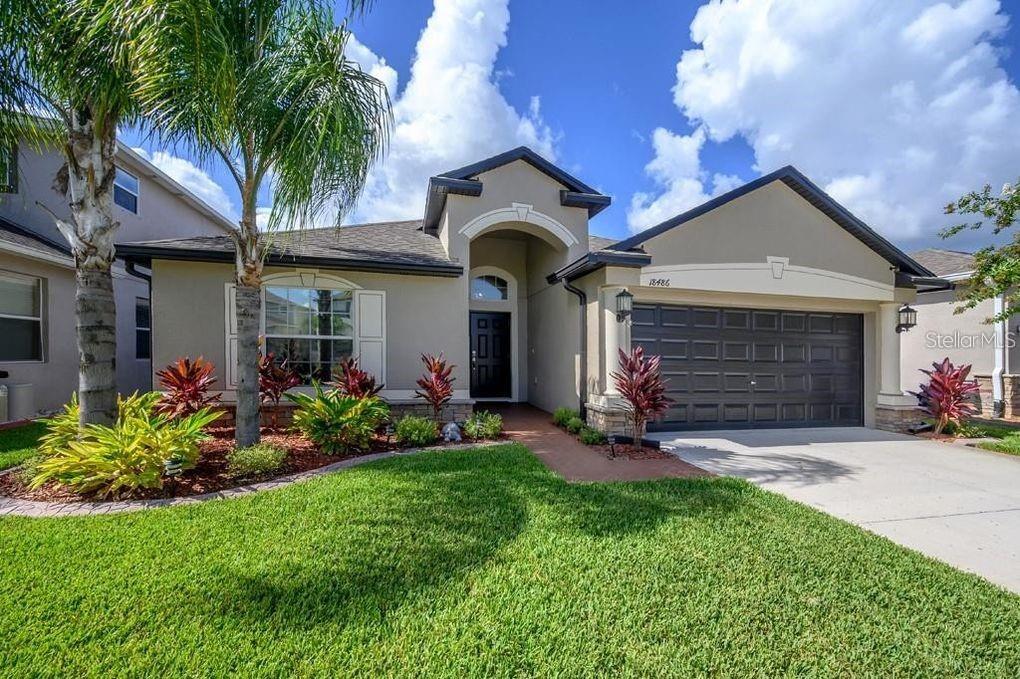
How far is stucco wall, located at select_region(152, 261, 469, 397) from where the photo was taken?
8023mm

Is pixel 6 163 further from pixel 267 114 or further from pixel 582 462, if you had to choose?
pixel 582 462

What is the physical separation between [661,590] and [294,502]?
12.1ft

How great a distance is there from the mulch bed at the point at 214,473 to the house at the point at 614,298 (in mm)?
1814

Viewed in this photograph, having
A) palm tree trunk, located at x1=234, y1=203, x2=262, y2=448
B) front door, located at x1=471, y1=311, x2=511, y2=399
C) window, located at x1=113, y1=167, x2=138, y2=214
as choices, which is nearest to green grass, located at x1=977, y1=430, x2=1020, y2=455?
front door, located at x1=471, y1=311, x2=511, y2=399

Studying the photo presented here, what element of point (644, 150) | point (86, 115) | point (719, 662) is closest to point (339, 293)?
point (86, 115)

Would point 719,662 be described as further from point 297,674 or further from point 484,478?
point 484,478

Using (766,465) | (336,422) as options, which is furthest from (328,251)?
(766,465)

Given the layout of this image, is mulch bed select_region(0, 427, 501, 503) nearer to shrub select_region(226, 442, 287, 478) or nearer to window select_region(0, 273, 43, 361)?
shrub select_region(226, 442, 287, 478)

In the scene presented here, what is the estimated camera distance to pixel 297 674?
2264mm

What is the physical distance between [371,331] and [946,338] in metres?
16.6

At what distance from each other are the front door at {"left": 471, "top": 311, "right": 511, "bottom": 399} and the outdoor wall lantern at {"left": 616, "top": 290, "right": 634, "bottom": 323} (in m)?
4.87

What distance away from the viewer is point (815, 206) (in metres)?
8.98

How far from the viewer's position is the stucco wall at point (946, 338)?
12.1 metres

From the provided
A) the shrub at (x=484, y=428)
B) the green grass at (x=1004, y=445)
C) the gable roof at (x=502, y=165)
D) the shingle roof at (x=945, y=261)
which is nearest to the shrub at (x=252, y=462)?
the shrub at (x=484, y=428)
